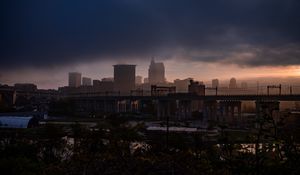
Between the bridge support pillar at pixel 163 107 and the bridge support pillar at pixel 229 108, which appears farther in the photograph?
the bridge support pillar at pixel 163 107

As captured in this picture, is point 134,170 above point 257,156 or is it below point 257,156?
below

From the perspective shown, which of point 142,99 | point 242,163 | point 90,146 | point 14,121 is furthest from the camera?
point 142,99

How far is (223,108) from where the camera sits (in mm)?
100625

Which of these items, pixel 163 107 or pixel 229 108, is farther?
pixel 163 107

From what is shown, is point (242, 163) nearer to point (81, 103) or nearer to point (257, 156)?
point (257, 156)

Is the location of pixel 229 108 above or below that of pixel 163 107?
below

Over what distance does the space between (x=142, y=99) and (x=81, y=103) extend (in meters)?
39.0

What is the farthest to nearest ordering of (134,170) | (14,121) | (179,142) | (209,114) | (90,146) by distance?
(209,114) < (14,121) < (179,142) < (90,146) < (134,170)

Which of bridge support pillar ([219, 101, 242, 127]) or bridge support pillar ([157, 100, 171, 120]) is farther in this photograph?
bridge support pillar ([157, 100, 171, 120])

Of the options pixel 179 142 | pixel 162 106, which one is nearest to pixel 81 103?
pixel 162 106

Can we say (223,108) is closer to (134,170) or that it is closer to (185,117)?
(185,117)

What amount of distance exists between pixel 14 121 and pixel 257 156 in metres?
51.8

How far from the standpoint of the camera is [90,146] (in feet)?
64.3

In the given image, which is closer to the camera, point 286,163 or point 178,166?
point 286,163
